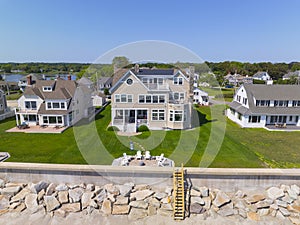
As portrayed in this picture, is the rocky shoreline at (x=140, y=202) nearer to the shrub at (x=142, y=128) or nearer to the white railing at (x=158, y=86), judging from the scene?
the shrub at (x=142, y=128)

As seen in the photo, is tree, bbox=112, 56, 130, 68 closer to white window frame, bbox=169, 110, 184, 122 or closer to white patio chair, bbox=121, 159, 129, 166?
white window frame, bbox=169, 110, 184, 122

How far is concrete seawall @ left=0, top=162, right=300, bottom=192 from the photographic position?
8.87 m

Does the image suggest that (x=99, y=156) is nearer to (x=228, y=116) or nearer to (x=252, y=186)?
(x=252, y=186)

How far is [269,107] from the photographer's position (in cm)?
2231

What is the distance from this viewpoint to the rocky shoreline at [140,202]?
335 inches

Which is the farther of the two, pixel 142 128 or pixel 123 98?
pixel 123 98

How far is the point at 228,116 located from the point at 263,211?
19.1m

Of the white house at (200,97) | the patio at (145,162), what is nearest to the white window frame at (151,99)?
the patio at (145,162)

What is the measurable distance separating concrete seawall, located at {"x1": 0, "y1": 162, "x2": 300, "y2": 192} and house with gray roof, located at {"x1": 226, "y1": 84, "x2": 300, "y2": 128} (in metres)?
13.7

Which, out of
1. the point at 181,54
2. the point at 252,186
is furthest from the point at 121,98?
the point at 252,186

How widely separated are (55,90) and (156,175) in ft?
57.7

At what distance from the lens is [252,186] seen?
898 centimetres

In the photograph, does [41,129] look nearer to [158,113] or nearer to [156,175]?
[158,113]

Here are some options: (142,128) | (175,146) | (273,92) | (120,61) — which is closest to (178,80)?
(142,128)
